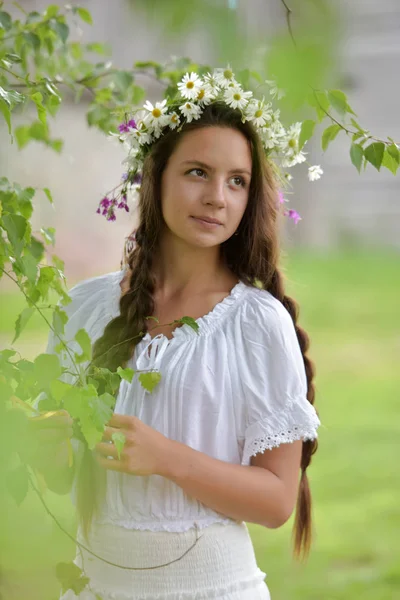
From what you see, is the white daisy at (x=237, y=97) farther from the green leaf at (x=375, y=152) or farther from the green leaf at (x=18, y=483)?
the green leaf at (x=18, y=483)

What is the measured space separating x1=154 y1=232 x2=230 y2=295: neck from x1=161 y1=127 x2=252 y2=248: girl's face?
0.03 m

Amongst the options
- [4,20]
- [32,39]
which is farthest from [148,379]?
[32,39]

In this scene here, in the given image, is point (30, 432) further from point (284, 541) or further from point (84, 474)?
point (284, 541)

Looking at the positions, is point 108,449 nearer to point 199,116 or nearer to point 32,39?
point 199,116

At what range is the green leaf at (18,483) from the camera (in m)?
0.82

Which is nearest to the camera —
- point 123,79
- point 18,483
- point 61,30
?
point 18,483

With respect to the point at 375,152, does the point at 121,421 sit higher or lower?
lower

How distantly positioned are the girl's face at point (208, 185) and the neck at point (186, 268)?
0.03 m

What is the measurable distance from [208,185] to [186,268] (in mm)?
141

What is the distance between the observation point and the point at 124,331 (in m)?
1.28

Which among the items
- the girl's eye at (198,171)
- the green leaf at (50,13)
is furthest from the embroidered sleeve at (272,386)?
the green leaf at (50,13)

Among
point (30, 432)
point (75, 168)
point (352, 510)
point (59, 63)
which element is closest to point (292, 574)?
point (352, 510)

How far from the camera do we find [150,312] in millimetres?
1308

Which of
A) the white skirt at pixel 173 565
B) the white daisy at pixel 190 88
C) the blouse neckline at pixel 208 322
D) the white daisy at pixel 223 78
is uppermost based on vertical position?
the white daisy at pixel 223 78
